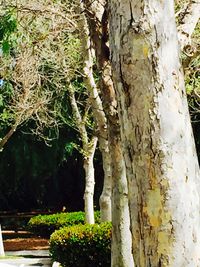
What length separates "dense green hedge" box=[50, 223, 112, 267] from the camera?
30.2ft

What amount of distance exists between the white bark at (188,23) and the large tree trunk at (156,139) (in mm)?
2576

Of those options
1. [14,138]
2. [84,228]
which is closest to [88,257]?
[84,228]

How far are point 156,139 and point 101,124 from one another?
575cm

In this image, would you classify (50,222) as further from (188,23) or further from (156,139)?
(156,139)

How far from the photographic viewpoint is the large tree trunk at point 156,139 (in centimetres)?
254

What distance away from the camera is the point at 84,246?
31.1ft

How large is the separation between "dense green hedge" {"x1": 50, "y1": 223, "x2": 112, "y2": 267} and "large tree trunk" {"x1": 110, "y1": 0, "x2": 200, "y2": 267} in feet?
21.7

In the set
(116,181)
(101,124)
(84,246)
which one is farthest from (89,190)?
(116,181)

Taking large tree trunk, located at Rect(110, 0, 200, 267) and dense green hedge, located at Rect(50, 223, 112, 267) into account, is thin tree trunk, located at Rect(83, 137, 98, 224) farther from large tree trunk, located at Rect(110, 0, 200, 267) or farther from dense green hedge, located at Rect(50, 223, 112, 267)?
large tree trunk, located at Rect(110, 0, 200, 267)

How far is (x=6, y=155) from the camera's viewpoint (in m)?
24.1

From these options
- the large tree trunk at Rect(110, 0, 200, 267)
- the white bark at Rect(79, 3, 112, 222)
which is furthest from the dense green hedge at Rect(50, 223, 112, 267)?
the large tree trunk at Rect(110, 0, 200, 267)

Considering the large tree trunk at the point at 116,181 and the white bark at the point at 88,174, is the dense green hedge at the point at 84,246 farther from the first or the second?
the white bark at the point at 88,174

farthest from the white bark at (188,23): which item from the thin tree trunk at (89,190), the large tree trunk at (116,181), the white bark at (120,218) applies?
the thin tree trunk at (89,190)

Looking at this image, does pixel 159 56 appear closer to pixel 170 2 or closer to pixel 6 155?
pixel 170 2
